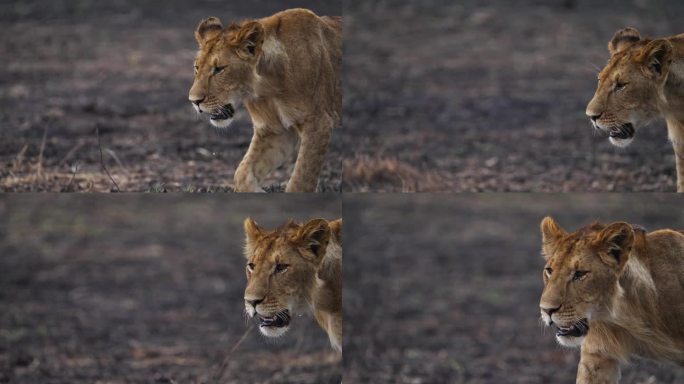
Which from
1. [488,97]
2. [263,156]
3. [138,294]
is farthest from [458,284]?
[263,156]

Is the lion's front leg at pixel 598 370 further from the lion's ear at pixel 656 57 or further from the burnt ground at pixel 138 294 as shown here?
the burnt ground at pixel 138 294

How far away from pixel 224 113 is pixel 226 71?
20 cm

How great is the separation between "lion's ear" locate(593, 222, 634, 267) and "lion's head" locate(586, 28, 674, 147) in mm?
511

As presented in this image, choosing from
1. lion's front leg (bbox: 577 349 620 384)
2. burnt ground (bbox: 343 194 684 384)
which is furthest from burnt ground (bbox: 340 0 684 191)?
lion's front leg (bbox: 577 349 620 384)

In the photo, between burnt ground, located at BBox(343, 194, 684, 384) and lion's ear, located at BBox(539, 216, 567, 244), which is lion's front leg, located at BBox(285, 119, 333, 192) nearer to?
lion's ear, located at BBox(539, 216, 567, 244)

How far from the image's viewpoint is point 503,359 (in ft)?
32.7

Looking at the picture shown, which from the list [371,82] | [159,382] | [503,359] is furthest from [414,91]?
[159,382]

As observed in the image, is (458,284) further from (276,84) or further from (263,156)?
(276,84)

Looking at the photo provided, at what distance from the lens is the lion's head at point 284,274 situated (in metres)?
6.33

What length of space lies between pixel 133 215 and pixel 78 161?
5.47 metres

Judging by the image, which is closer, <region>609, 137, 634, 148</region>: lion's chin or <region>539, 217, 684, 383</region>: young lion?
<region>539, 217, 684, 383</region>: young lion

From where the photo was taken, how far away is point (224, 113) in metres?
6.12

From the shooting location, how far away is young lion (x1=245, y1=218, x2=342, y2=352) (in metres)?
6.34

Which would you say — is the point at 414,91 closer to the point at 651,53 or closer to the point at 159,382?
the point at 159,382
